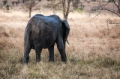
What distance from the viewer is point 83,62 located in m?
7.70

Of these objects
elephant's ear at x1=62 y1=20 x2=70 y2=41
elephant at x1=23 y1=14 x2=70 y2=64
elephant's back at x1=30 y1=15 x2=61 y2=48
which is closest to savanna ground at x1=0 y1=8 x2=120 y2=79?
elephant at x1=23 y1=14 x2=70 y2=64

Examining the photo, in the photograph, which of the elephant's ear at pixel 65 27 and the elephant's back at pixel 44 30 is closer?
the elephant's back at pixel 44 30

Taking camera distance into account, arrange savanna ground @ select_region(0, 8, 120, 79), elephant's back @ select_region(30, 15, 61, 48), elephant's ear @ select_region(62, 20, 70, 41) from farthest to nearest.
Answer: elephant's ear @ select_region(62, 20, 70, 41) < elephant's back @ select_region(30, 15, 61, 48) < savanna ground @ select_region(0, 8, 120, 79)

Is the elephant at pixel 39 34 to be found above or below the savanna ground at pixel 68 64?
above

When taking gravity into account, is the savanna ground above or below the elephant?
below

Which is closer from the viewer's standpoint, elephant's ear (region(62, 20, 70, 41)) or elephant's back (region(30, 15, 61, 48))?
elephant's back (region(30, 15, 61, 48))

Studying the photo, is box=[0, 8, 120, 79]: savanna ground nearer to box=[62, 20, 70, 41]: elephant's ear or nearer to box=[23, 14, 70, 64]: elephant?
box=[23, 14, 70, 64]: elephant

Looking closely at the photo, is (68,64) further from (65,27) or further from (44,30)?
(65,27)

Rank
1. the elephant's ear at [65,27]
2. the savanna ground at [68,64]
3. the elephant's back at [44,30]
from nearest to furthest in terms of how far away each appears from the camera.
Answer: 1. the savanna ground at [68,64]
2. the elephant's back at [44,30]
3. the elephant's ear at [65,27]

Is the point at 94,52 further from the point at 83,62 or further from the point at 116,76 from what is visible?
the point at 116,76

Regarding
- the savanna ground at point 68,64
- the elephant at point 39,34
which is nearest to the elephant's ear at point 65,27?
the elephant at point 39,34

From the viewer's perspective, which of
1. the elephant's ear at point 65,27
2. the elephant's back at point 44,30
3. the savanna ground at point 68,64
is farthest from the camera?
the elephant's ear at point 65,27

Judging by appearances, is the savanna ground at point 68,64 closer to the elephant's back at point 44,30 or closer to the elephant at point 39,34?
the elephant at point 39,34

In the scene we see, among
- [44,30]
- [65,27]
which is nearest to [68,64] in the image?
[44,30]
